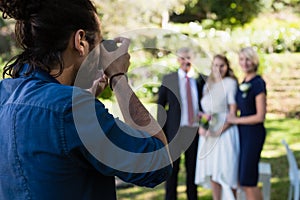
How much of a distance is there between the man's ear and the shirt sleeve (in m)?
0.15

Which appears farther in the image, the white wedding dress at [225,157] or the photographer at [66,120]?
the white wedding dress at [225,157]

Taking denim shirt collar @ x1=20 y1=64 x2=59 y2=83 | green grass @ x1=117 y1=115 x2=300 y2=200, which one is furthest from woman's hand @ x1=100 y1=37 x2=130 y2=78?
green grass @ x1=117 y1=115 x2=300 y2=200

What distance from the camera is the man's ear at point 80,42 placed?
4.10 feet

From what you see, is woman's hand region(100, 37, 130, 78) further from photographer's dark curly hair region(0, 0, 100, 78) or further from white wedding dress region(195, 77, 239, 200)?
white wedding dress region(195, 77, 239, 200)

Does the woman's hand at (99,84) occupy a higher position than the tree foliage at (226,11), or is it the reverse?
the tree foliage at (226,11)

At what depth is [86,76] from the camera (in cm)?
134

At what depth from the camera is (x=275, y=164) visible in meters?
7.42

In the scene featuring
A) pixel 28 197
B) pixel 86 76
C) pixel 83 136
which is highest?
pixel 86 76

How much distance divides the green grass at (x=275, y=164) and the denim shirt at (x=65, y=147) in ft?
14.4

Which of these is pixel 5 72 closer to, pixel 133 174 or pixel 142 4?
pixel 133 174

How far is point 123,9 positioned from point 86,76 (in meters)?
11.0

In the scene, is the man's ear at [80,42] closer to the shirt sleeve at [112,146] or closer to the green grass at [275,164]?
the shirt sleeve at [112,146]

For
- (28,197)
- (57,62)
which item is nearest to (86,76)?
(57,62)

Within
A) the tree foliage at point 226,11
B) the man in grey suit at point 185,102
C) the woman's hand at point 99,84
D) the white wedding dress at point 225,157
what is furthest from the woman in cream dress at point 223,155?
the tree foliage at point 226,11
